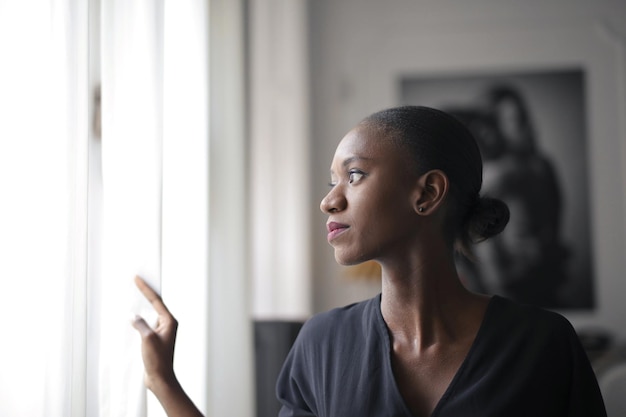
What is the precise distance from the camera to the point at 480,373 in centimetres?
85

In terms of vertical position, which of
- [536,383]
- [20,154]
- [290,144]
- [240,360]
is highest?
[290,144]

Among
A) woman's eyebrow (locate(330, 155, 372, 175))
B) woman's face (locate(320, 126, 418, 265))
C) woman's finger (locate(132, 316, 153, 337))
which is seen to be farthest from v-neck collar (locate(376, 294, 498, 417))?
woman's finger (locate(132, 316, 153, 337))

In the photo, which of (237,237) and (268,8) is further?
(268,8)

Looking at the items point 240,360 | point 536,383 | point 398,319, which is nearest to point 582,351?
point 536,383

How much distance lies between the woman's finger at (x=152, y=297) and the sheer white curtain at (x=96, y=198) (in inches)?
2.3

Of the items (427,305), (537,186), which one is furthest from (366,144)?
(537,186)

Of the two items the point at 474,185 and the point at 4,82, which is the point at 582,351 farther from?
the point at 4,82

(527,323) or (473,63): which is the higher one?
(473,63)

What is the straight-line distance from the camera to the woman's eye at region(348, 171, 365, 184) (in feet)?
2.92

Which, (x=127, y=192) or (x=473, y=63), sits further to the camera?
(x=473, y=63)

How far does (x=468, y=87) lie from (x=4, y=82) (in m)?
2.73

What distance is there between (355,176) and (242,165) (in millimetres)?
842

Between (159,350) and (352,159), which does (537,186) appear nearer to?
(352,159)

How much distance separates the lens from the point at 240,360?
160cm
